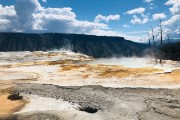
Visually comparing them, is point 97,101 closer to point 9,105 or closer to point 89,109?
point 89,109

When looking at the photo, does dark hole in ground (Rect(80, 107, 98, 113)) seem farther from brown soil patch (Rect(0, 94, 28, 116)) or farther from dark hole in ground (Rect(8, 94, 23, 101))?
dark hole in ground (Rect(8, 94, 23, 101))

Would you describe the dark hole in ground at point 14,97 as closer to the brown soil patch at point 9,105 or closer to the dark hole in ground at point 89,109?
the brown soil patch at point 9,105

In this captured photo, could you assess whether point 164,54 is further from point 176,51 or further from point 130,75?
point 130,75

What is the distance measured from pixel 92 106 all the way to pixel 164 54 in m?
109

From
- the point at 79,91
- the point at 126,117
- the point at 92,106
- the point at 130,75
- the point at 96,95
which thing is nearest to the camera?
the point at 126,117

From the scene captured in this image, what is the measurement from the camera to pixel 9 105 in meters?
A: 31.5

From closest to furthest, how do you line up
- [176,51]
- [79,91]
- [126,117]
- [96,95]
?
[126,117] < [96,95] < [79,91] < [176,51]

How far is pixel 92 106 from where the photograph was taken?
30.0 meters

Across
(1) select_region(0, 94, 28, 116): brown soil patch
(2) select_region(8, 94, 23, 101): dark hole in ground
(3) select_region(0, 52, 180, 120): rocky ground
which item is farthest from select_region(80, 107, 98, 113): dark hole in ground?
(2) select_region(8, 94, 23, 101): dark hole in ground

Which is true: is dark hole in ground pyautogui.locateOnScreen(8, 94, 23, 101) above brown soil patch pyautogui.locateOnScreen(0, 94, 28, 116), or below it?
above

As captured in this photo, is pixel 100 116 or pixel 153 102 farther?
Answer: pixel 153 102

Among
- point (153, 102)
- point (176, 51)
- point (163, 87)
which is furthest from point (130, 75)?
point (176, 51)

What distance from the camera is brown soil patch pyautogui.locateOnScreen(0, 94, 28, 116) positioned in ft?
96.0

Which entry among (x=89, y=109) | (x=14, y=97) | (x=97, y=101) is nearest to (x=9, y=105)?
A: (x=14, y=97)
